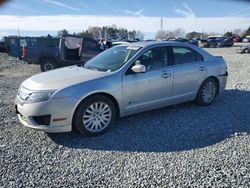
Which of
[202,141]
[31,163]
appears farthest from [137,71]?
[31,163]

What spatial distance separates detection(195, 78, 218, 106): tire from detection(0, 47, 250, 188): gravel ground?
1.38 ft

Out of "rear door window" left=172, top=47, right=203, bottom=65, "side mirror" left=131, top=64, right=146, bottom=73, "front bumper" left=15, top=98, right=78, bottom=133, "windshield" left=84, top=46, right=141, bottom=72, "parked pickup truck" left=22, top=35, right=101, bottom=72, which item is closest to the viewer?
"front bumper" left=15, top=98, right=78, bottom=133

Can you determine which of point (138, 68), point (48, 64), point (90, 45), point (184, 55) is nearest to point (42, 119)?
point (138, 68)

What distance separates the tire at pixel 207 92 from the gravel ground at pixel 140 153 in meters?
0.42

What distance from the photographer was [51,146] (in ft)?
14.3

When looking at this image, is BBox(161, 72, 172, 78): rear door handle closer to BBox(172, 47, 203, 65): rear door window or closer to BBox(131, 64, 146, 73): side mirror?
BBox(172, 47, 203, 65): rear door window

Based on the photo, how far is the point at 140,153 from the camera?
4.07 meters

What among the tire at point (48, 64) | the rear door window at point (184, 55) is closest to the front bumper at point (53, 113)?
the rear door window at point (184, 55)

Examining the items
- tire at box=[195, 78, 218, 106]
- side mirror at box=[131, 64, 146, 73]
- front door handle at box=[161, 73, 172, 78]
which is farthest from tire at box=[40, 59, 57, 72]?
side mirror at box=[131, 64, 146, 73]

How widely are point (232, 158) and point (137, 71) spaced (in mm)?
2119

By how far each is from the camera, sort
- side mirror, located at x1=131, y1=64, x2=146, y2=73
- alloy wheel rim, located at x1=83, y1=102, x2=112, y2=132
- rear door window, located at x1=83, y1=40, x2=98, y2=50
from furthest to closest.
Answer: rear door window, located at x1=83, y1=40, x2=98, y2=50 → side mirror, located at x1=131, y1=64, x2=146, y2=73 → alloy wheel rim, located at x1=83, y1=102, x2=112, y2=132

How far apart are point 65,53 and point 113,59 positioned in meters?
7.29

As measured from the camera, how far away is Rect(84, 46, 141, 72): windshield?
518 cm

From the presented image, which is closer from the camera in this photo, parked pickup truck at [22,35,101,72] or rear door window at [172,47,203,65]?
rear door window at [172,47,203,65]
